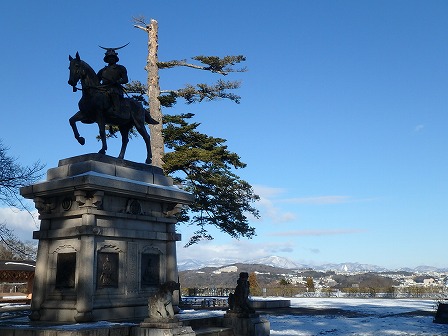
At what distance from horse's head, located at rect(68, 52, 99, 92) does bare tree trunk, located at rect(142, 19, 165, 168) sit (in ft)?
45.7

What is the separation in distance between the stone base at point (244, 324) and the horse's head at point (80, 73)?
724 centimetres

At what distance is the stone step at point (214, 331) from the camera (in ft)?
37.8

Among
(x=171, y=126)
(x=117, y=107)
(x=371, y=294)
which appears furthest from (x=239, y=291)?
(x=371, y=294)

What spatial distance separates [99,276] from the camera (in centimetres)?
1194

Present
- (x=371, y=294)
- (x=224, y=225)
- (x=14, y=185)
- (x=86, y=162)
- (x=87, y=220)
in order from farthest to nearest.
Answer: (x=371, y=294) → (x=224, y=225) → (x=14, y=185) → (x=86, y=162) → (x=87, y=220)

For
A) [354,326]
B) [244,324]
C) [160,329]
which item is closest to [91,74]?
[160,329]

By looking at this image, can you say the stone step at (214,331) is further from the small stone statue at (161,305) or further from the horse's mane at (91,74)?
the horse's mane at (91,74)

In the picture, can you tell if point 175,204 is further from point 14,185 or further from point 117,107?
point 14,185

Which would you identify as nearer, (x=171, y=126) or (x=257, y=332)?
(x=257, y=332)

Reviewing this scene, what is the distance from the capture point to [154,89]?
29.9 metres

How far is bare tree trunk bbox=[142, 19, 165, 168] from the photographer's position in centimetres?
2800

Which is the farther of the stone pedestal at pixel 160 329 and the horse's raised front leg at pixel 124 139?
the horse's raised front leg at pixel 124 139

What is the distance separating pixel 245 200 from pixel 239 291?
16.8 m

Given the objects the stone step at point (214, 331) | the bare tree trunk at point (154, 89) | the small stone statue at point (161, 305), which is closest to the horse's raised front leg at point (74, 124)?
the small stone statue at point (161, 305)
